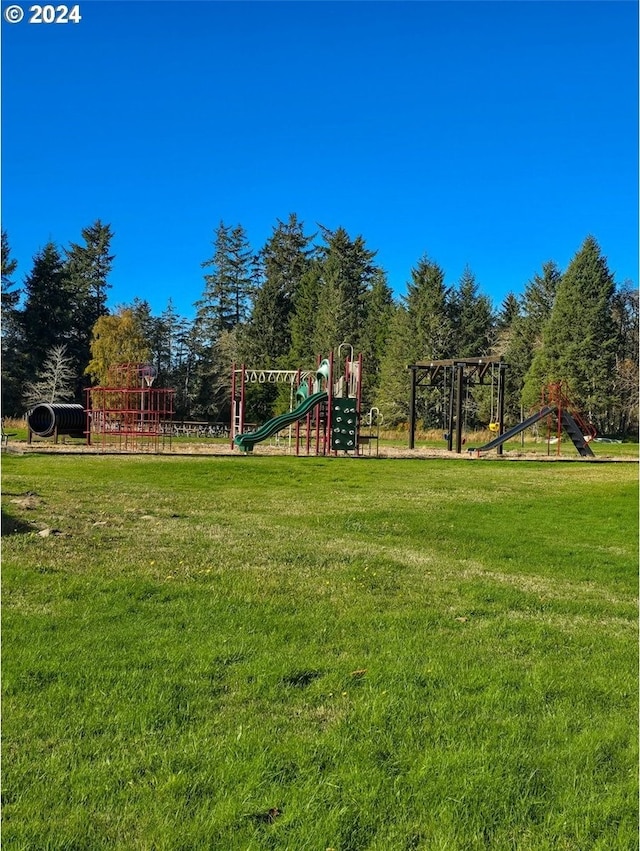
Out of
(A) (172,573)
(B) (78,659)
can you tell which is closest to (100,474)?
(A) (172,573)

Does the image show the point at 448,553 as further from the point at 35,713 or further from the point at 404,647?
the point at 35,713

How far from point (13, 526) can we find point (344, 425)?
18.8 m

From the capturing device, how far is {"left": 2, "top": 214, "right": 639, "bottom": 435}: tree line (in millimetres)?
46375

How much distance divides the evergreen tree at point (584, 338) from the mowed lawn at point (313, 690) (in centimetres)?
3905

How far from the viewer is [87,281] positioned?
200 ft

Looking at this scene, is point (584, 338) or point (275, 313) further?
point (275, 313)

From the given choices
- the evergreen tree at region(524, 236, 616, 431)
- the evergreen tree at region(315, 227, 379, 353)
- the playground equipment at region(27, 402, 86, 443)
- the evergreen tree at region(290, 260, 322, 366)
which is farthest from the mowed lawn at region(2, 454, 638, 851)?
the evergreen tree at region(290, 260, 322, 366)

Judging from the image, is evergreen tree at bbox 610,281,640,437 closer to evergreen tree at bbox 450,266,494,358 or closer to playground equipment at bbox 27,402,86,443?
evergreen tree at bbox 450,266,494,358

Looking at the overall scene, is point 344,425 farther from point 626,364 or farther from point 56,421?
point 626,364

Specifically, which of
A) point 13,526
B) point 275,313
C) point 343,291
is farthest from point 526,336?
point 13,526

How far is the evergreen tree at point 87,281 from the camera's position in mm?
58656

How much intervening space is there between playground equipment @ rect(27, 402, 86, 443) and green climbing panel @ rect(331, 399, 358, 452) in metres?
10.7

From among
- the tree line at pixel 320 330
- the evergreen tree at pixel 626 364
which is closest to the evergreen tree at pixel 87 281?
the tree line at pixel 320 330

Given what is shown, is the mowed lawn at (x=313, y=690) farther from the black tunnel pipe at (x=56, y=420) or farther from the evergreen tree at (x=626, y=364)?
the evergreen tree at (x=626, y=364)
